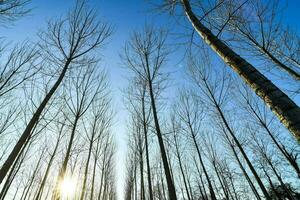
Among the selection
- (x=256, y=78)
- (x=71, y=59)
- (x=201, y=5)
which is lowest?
(x=256, y=78)

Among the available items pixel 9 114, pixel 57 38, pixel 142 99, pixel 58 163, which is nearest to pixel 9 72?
pixel 57 38

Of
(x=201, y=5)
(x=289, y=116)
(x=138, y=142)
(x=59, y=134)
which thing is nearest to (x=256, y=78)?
(x=289, y=116)

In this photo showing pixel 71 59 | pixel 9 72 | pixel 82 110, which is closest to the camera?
pixel 71 59

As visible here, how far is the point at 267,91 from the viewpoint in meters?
1.41

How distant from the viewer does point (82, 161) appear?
13.8m

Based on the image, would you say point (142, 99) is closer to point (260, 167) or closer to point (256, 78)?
point (256, 78)

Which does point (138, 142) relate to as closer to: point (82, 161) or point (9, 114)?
point (82, 161)

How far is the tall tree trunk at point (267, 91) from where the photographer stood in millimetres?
1177

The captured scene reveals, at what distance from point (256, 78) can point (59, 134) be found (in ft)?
36.8

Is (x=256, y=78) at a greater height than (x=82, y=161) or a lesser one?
lesser

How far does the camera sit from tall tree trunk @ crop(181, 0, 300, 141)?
1.18 metres

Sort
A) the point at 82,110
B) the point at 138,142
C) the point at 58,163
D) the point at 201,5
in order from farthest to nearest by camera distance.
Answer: the point at 58,163 < the point at 138,142 < the point at 82,110 < the point at 201,5

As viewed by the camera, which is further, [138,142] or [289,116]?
[138,142]

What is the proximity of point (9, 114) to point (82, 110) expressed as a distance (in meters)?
4.39
